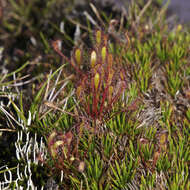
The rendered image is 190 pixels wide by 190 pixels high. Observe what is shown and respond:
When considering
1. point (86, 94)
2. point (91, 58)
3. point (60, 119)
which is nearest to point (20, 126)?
point (60, 119)

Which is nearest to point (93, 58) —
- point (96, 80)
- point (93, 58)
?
point (93, 58)

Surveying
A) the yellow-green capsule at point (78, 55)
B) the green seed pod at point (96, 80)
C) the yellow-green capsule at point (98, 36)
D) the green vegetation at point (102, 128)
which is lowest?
the green vegetation at point (102, 128)

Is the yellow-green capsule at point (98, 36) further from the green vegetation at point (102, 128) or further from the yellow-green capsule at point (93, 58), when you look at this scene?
the yellow-green capsule at point (93, 58)

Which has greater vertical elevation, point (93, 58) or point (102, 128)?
point (93, 58)

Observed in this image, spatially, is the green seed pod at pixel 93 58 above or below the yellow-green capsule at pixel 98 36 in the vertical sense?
below

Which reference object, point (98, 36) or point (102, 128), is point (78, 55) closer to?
point (98, 36)

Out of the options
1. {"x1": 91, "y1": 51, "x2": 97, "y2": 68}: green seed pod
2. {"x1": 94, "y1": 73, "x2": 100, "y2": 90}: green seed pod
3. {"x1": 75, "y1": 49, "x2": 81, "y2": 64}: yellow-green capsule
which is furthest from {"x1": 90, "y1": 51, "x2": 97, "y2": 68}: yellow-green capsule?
{"x1": 75, "y1": 49, "x2": 81, "y2": 64}: yellow-green capsule

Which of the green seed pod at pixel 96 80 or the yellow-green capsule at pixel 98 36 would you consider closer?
the green seed pod at pixel 96 80

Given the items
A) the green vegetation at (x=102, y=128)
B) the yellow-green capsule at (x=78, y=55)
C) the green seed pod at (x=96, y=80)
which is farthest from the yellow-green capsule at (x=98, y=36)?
the green seed pod at (x=96, y=80)

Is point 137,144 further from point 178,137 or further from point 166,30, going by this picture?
point 166,30
